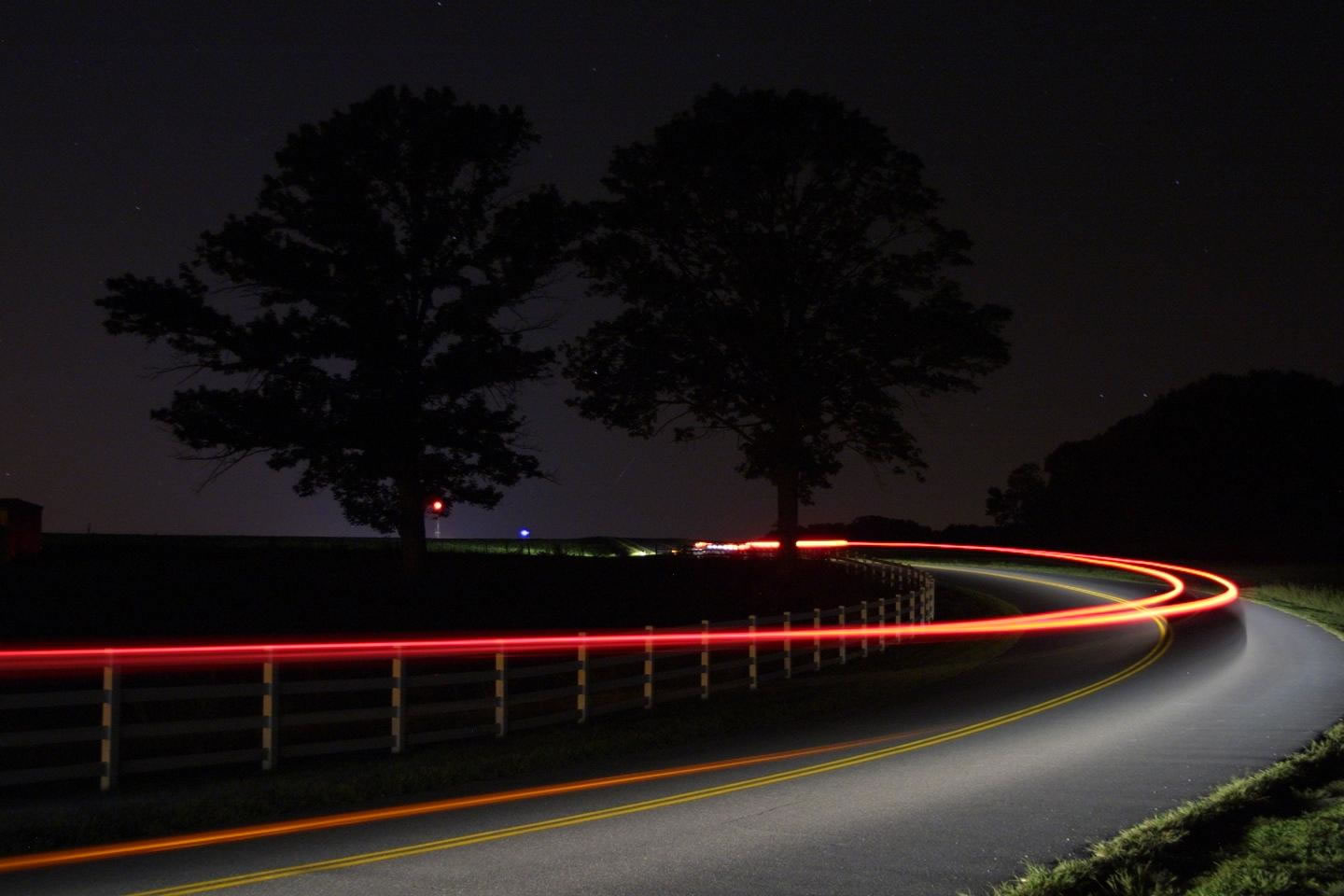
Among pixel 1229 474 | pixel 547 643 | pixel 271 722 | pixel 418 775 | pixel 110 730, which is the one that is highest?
pixel 1229 474

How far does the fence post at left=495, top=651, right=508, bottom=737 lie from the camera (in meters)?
19.3

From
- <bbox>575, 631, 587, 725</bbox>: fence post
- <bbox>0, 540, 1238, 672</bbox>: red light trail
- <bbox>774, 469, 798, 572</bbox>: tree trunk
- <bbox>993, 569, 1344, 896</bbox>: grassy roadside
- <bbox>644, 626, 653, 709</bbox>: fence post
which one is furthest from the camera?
<bbox>774, 469, 798, 572</bbox>: tree trunk

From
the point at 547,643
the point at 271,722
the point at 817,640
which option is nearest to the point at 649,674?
the point at 547,643

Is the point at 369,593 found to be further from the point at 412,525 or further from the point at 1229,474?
the point at 1229,474

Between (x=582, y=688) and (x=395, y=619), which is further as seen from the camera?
(x=395, y=619)

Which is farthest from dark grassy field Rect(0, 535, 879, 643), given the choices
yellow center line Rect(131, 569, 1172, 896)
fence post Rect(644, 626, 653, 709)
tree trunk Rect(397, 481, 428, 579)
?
yellow center line Rect(131, 569, 1172, 896)

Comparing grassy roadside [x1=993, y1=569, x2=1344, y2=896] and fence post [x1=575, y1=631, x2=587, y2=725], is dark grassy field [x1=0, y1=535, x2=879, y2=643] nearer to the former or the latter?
fence post [x1=575, y1=631, x2=587, y2=725]

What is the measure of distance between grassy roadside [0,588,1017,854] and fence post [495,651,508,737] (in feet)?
1.16

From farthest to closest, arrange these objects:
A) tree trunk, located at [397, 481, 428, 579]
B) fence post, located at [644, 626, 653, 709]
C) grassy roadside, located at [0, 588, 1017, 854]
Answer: tree trunk, located at [397, 481, 428, 579] < fence post, located at [644, 626, 653, 709] < grassy roadside, located at [0, 588, 1017, 854]

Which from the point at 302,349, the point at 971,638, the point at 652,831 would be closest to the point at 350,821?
the point at 652,831

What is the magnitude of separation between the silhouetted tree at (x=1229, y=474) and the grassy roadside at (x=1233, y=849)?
75.3 metres

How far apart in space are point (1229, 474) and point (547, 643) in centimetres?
8199

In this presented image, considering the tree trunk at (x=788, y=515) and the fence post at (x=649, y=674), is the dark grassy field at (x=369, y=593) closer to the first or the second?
the tree trunk at (x=788, y=515)

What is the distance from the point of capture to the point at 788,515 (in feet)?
163
